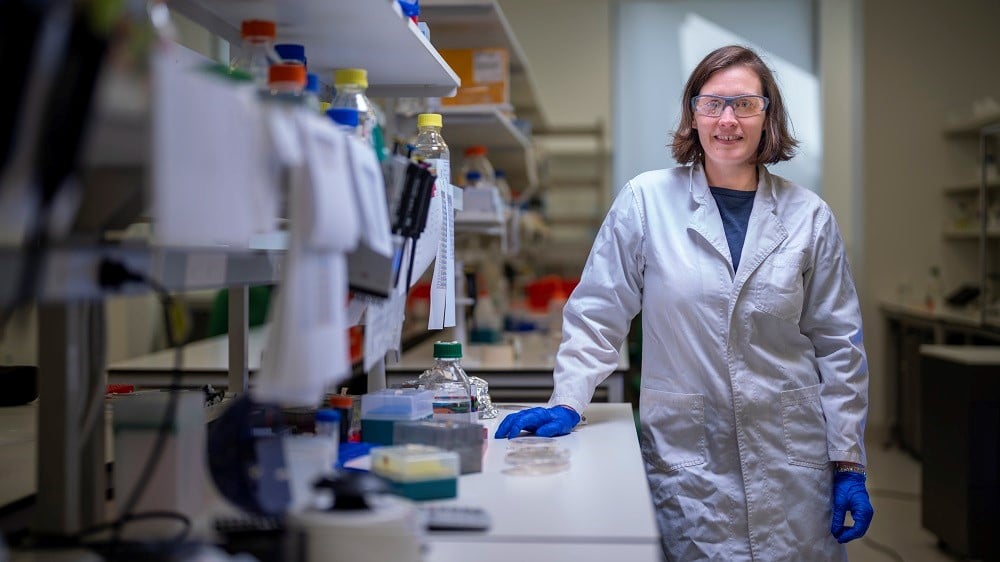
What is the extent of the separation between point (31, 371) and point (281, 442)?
3.24 ft

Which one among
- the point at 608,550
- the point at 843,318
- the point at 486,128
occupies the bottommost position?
the point at 608,550

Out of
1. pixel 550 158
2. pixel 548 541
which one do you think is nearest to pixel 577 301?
pixel 548 541

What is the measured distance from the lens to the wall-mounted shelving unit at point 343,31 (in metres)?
1.54

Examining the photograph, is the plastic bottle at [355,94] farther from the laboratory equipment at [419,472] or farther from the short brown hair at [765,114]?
the short brown hair at [765,114]

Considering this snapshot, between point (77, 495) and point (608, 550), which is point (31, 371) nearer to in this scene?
point (77, 495)

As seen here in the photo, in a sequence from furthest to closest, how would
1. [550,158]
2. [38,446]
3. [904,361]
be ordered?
[550,158]
[904,361]
[38,446]

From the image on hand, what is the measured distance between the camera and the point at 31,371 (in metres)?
1.98

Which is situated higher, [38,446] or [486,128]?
[486,128]

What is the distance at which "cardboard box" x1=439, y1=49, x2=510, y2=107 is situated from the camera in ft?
11.8

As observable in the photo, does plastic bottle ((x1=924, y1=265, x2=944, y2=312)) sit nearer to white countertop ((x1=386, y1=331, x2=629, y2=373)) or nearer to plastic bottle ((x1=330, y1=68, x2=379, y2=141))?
white countertop ((x1=386, y1=331, x2=629, y2=373))

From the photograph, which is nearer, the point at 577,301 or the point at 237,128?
the point at 237,128

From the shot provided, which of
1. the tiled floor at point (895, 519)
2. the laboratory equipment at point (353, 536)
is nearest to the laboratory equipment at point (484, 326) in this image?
the tiled floor at point (895, 519)

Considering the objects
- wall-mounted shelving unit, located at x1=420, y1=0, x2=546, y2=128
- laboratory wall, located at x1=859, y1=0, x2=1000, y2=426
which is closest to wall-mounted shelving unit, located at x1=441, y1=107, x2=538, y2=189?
wall-mounted shelving unit, located at x1=420, y1=0, x2=546, y2=128

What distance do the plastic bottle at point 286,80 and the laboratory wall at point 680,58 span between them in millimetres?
5970
